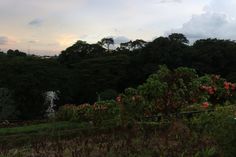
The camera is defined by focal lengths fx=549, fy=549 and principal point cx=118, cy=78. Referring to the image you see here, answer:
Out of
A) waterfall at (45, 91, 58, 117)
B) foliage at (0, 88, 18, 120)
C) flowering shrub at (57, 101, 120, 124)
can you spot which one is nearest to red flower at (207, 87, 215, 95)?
flowering shrub at (57, 101, 120, 124)

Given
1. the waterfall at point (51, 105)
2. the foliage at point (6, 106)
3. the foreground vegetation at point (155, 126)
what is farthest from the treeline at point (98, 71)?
the foreground vegetation at point (155, 126)

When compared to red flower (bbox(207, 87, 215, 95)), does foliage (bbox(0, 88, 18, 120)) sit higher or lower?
lower

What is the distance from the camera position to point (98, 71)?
2477 inches

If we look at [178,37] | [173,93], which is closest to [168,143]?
[173,93]

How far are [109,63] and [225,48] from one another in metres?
13.2

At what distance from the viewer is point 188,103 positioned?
48.4ft

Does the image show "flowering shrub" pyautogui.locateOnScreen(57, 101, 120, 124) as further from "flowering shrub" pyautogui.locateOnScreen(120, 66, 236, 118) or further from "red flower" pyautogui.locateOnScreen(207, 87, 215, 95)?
"red flower" pyautogui.locateOnScreen(207, 87, 215, 95)

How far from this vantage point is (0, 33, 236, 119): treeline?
179 feet

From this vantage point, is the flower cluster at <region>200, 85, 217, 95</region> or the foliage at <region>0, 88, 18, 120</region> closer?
the flower cluster at <region>200, 85, 217, 95</region>

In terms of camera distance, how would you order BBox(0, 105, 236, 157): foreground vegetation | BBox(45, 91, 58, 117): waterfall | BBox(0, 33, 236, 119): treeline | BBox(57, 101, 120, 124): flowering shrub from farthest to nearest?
1. BBox(0, 33, 236, 119): treeline
2. BBox(45, 91, 58, 117): waterfall
3. BBox(57, 101, 120, 124): flowering shrub
4. BBox(0, 105, 236, 157): foreground vegetation

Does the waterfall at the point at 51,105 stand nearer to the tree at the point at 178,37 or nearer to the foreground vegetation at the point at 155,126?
the foreground vegetation at the point at 155,126

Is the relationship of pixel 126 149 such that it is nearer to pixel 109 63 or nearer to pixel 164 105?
pixel 164 105

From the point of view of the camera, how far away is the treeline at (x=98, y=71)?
5459cm

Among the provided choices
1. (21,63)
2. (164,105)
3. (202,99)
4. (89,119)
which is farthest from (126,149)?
(21,63)
